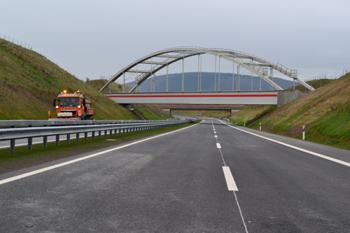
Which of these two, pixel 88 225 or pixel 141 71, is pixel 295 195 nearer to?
pixel 88 225

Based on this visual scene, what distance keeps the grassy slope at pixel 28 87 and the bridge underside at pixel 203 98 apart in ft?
13.9

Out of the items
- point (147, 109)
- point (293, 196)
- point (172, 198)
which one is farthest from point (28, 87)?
point (147, 109)

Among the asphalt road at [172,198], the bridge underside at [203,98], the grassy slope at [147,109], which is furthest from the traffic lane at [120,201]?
the grassy slope at [147,109]

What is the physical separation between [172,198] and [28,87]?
127ft

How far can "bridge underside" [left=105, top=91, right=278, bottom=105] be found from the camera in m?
51.5

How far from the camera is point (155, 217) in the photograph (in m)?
3.70

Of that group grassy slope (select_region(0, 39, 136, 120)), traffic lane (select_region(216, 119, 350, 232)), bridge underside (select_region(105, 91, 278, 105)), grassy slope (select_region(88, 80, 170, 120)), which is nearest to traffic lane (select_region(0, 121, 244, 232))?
traffic lane (select_region(216, 119, 350, 232))

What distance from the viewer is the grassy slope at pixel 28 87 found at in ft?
101

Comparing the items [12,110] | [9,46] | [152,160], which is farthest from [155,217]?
[9,46]

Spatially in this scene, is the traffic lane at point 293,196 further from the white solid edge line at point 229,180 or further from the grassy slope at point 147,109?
the grassy slope at point 147,109

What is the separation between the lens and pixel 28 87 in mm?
38375

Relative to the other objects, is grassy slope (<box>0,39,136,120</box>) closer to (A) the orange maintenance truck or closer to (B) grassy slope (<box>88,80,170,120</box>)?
(A) the orange maintenance truck

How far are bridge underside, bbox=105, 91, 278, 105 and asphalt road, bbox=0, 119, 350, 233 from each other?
45.6m

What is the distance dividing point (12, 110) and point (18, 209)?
28.5 m
